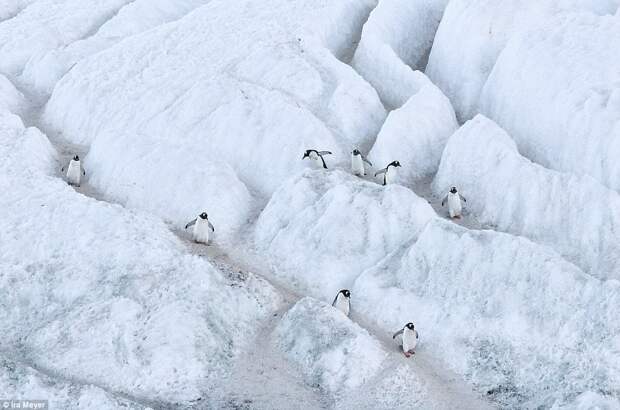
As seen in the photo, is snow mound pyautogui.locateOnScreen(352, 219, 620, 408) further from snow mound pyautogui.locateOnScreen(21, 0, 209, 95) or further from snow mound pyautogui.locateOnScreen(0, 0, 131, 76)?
snow mound pyautogui.locateOnScreen(0, 0, 131, 76)

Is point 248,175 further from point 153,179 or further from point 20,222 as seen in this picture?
point 20,222

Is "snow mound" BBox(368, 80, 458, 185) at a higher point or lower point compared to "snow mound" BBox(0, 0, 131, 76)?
higher

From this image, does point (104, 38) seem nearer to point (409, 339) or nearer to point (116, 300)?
point (116, 300)

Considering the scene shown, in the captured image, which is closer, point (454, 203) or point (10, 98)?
point (454, 203)

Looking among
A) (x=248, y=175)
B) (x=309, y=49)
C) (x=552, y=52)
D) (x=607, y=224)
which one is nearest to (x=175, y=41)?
(x=309, y=49)

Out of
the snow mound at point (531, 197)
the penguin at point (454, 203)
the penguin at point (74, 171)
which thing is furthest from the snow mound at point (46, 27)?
the penguin at point (454, 203)

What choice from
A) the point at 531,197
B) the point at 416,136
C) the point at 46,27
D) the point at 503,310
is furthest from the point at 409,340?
the point at 46,27

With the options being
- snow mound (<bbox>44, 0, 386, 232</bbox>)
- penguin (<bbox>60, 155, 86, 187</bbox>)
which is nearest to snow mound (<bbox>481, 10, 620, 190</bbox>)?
snow mound (<bbox>44, 0, 386, 232</bbox>)
